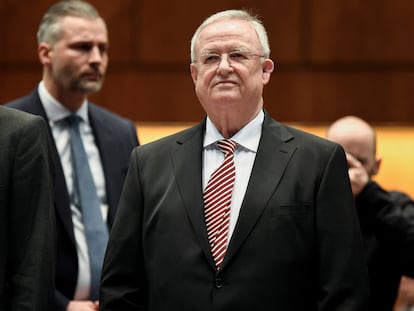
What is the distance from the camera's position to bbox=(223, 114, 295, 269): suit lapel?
226cm

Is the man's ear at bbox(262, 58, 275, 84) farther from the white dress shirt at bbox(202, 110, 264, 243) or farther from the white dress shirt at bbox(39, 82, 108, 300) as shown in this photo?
the white dress shirt at bbox(39, 82, 108, 300)

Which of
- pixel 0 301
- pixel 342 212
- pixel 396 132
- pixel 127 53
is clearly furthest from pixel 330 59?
pixel 0 301

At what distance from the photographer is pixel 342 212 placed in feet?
7.47

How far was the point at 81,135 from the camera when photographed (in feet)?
10.7

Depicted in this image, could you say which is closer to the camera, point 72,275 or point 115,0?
point 72,275

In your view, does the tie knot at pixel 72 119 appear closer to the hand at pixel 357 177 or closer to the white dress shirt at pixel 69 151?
the white dress shirt at pixel 69 151

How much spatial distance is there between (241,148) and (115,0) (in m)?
2.58

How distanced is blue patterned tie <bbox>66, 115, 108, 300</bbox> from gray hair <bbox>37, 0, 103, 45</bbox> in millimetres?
459

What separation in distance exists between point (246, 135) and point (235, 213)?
23 cm

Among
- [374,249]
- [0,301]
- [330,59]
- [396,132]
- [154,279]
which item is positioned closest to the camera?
[0,301]

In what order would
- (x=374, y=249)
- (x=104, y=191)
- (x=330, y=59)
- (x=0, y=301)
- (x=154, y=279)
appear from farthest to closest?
(x=330, y=59) < (x=104, y=191) < (x=374, y=249) < (x=154, y=279) < (x=0, y=301)

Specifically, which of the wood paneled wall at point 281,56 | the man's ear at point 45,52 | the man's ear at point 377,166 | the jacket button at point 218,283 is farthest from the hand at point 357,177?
the wood paneled wall at point 281,56

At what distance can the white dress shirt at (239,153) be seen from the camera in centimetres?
235

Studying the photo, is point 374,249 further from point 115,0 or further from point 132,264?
point 115,0
